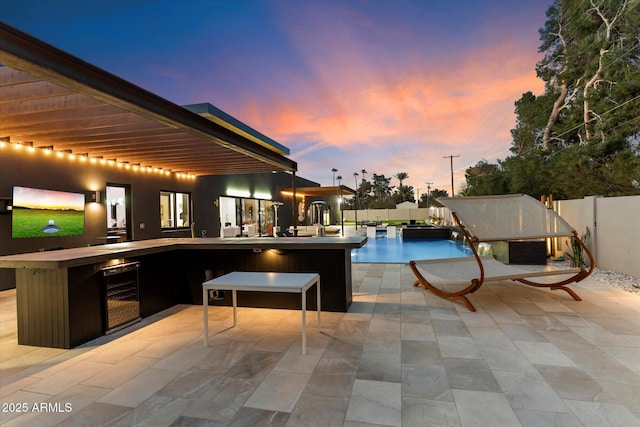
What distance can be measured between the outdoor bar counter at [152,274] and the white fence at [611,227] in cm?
502

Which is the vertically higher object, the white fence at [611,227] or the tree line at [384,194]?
the tree line at [384,194]

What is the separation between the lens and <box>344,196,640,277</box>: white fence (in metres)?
5.22

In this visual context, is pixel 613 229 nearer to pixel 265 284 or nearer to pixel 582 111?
pixel 265 284

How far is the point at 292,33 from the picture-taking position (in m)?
8.72

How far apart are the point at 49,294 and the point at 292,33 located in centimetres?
845

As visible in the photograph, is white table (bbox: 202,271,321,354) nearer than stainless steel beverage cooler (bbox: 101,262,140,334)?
Yes

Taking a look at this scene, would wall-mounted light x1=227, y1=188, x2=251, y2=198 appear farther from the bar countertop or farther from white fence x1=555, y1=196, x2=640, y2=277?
white fence x1=555, y1=196, x2=640, y2=277

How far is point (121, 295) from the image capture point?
3.46 meters

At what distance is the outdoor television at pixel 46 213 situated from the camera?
5551 millimetres

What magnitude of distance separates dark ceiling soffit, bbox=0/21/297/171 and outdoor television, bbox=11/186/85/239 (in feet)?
13.1

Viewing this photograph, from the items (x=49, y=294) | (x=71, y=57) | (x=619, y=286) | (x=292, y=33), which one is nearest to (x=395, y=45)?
(x=292, y=33)

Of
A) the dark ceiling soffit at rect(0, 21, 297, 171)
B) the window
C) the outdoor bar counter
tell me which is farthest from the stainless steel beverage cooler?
the window

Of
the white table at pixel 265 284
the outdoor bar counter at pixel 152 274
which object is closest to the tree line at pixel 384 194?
the outdoor bar counter at pixel 152 274

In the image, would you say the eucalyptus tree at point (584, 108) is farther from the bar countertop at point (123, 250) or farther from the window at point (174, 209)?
the window at point (174, 209)
